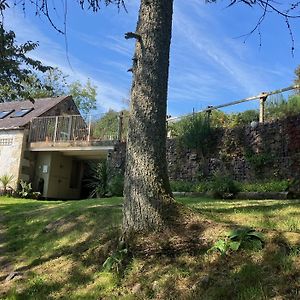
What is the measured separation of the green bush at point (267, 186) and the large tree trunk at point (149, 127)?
5881 millimetres

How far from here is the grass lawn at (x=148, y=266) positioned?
3873 mm

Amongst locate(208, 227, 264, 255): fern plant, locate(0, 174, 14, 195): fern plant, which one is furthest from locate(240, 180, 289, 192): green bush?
locate(0, 174, 14, 195): fern plant

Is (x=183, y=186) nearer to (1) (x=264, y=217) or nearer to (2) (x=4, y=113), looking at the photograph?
(1) (x=264, y=217)

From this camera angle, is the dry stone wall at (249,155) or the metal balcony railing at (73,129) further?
the metal balcony railing at (73,129)

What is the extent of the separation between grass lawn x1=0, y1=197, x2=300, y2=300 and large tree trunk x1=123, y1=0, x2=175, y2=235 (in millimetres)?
569

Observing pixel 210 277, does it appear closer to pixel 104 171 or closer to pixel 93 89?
pixel 104 171

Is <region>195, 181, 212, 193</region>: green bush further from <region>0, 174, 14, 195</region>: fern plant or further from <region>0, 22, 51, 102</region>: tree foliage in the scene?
<region>0, 174, 14, 195</region>: fern plant

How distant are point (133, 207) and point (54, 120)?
54.2 ft

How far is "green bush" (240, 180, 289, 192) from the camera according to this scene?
10.7m

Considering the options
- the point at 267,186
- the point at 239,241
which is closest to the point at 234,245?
the point at 239,241

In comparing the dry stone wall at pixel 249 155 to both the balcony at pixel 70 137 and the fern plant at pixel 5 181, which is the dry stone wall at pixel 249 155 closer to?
the balcony at pixel 70 137

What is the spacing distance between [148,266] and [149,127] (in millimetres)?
1637

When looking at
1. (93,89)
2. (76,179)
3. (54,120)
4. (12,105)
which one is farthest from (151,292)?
(93,89)

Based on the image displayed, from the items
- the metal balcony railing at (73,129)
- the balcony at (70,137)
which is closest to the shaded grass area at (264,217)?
the metal balcony railing at (73,129)
